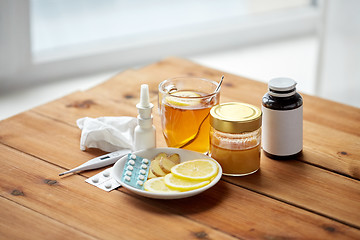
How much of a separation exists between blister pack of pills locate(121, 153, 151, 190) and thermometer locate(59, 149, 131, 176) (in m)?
0.05

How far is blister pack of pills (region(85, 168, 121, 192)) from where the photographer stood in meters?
1.15

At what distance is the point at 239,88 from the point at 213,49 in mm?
1175

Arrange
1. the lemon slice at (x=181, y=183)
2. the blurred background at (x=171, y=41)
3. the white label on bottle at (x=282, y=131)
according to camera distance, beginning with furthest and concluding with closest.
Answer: the blurred background at (x=171, y=41) → the white label on bottle at (x=282, y=131) → the lemon slice at (x=181, y=183)

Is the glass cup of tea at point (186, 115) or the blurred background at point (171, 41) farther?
the blurred background at point (171, 41)

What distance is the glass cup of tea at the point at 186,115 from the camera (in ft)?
3.96

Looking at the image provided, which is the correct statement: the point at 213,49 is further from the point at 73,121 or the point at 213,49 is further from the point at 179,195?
the point at 179,195

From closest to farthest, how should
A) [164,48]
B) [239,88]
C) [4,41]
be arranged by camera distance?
[239,88] → [4,41] → [164,48]

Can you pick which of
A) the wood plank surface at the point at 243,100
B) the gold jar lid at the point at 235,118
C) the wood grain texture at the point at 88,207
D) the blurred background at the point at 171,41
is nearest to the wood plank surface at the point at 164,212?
the wood grain texture at the point at 88,207

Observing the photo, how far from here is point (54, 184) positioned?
1.15m

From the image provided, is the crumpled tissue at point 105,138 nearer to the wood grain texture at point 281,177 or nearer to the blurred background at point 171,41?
the wood grain texture at point 281,177

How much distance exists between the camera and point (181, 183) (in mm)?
1103

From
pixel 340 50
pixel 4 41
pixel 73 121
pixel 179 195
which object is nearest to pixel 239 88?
pixel 73 121

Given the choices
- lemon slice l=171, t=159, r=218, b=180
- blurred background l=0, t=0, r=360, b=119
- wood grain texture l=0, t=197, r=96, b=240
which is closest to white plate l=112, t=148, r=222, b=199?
lemon slice l=171, t=159, r=218, b=180

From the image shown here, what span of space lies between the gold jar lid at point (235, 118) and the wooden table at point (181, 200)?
0.11 meters
